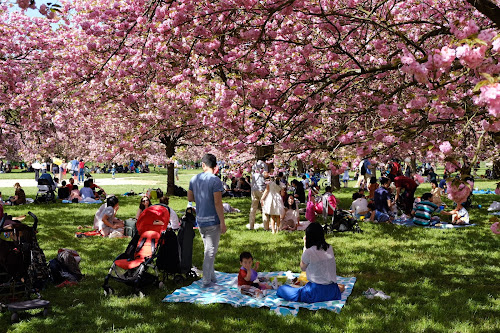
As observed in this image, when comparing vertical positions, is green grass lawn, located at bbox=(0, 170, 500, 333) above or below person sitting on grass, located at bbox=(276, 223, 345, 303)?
below

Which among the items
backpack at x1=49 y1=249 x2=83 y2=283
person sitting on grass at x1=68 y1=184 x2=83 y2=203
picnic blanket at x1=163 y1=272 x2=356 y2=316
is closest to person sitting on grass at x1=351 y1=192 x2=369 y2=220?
picnic blanket at x1=163 y1=272 x2=356 y2=316

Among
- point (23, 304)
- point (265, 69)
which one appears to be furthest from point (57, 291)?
point (265, 69)

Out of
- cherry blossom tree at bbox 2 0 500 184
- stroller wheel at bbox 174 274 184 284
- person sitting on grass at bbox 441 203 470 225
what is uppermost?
cherry blossom tree at bbox 2 0 500 184

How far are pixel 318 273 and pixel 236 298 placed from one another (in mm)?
1246

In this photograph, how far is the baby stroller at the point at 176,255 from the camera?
23.9 ft

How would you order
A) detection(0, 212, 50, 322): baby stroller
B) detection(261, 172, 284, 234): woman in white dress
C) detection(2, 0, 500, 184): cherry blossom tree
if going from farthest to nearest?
detection(261, 172, 284, 234): woman in white dress → detection(0, 212, 50, 322): baby stroller → detection(2, 0, 500, 184): cherry blossom tree

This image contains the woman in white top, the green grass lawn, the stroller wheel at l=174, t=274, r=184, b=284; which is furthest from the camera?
the woman in white top

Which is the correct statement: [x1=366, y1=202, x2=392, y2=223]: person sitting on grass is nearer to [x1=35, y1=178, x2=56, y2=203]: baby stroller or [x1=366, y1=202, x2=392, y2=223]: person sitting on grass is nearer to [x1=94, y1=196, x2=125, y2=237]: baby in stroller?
[x1=94, y1=196, x2=125, y2=237]: baby in stroller

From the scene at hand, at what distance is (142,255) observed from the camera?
7098mm

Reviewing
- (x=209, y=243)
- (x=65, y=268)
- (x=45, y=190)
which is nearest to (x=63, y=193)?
(x=45, y=190)

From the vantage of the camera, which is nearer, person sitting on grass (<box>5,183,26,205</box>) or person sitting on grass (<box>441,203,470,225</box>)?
person sitting on grass (<box>441,203,470,225</box>)

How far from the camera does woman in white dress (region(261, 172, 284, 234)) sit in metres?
11.5

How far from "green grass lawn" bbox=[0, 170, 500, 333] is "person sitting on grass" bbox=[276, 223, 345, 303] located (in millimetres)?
275

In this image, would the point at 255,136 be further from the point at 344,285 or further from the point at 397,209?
the point at 397,209
